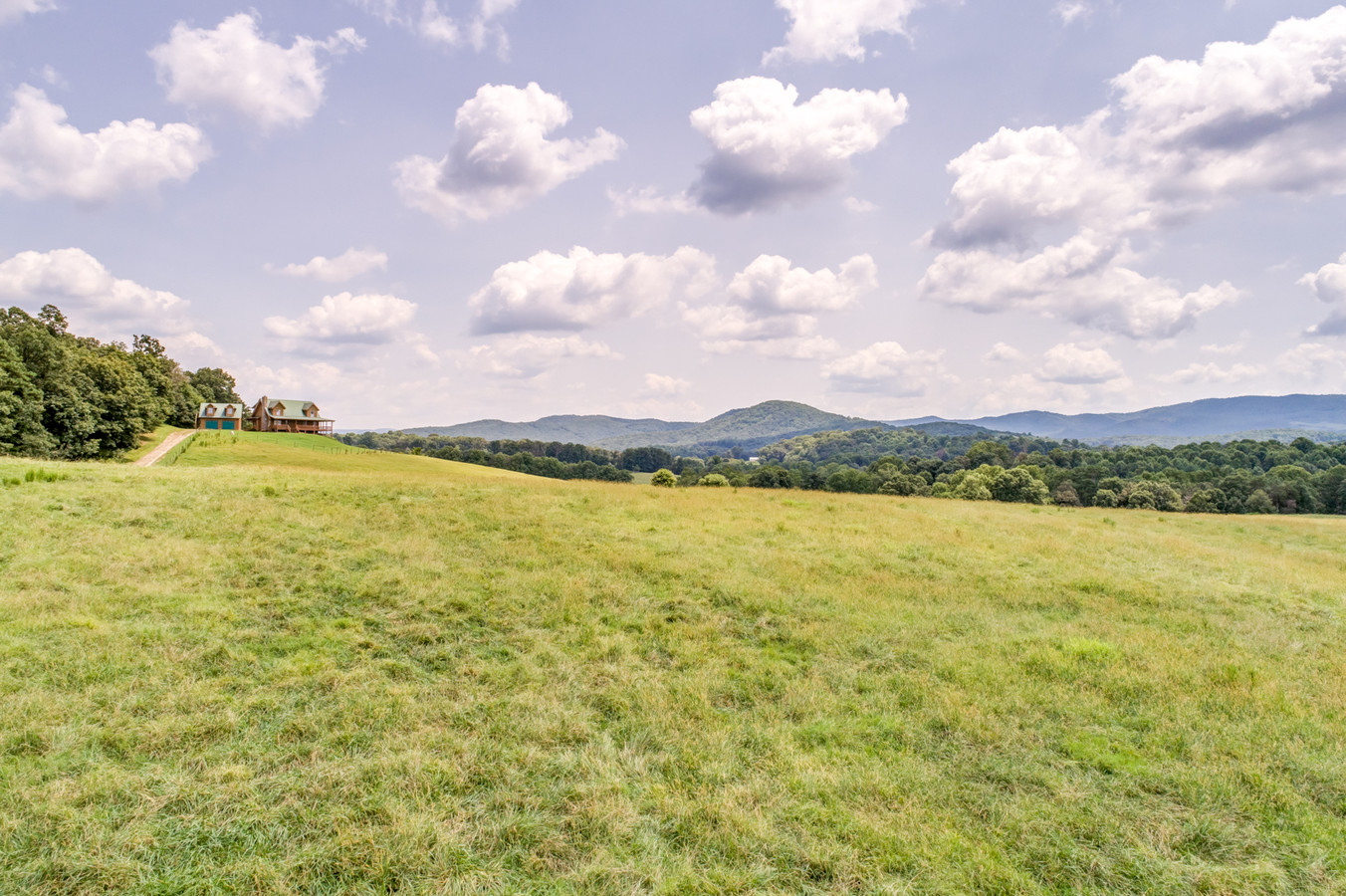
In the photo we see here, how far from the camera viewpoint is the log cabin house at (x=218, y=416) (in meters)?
86.1

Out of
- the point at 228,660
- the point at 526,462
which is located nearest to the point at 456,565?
the point at 228,660

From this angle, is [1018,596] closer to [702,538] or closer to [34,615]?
[702,538]

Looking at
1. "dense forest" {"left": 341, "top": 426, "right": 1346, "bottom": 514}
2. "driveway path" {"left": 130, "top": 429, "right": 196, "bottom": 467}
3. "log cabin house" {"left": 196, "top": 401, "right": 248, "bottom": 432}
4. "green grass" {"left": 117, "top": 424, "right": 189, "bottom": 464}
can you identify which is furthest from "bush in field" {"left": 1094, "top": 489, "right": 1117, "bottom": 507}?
"log cabin house" {"left": 196, "top": 401, "right": 248, "bottom": 432}

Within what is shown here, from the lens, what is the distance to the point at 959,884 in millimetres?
5180

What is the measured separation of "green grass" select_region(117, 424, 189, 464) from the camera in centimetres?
4334

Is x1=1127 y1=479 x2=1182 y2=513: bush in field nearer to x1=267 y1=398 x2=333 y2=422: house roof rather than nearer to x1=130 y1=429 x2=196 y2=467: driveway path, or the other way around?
x1=130 y1=429 x2=196 y2=467: driveway path

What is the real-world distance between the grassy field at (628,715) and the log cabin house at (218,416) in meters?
89.5

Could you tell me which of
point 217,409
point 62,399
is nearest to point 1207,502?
point 62,399

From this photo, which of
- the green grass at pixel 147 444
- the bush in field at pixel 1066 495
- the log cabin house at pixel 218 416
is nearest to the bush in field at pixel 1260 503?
the bush in field at pixel 1066 495

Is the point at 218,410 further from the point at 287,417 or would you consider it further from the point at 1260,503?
the point at 1260,503

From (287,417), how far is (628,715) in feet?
385

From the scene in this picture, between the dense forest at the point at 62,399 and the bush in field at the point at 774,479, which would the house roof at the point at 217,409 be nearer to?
the dense forest at the point at 62,399

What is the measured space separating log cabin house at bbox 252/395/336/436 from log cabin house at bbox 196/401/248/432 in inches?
258

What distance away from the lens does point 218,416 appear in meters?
87.4
